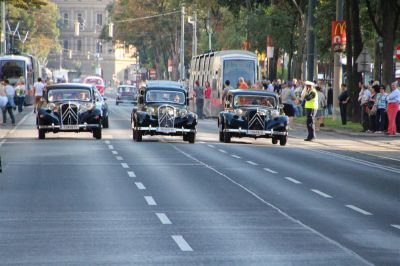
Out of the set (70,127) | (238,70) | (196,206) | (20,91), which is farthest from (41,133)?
(238,70)

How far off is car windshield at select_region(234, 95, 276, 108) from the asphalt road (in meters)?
3.50

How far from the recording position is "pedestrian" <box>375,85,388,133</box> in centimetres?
4234

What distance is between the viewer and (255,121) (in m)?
35.5

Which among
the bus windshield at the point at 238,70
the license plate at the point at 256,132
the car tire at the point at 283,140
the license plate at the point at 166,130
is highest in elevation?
the bus windshield at the point at 238,70

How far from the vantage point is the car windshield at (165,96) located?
36.5 m

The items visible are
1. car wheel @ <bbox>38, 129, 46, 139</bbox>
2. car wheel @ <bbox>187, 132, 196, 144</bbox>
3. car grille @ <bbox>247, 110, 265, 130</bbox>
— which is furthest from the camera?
car wheel @ <bbox>38, 129, 46, 139</bbox>

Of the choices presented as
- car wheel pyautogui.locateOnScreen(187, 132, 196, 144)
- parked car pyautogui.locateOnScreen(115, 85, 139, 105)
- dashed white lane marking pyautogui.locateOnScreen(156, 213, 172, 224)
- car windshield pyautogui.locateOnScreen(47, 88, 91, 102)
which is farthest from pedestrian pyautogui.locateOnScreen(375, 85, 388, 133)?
parked car pyautogui.locateOnScreen(115, 85, 139, 105)

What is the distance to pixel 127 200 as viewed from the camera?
18.5 m

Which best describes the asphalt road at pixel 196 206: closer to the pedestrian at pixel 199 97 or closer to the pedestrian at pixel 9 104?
the pedestrian at pixel 9 104

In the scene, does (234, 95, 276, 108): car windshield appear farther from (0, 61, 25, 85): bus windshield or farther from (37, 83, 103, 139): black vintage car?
(0, 61, 25, 85): bus windshield

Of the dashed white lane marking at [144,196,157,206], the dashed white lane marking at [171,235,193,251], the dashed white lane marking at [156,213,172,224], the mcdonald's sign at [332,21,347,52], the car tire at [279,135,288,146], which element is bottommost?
the car tire at [279,135,288,146]

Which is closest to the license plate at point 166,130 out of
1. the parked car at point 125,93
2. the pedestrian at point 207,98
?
the pedestrian at point 207,98

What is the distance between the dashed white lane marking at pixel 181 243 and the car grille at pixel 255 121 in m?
21.7

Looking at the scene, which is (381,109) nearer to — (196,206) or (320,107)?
(320,107)
